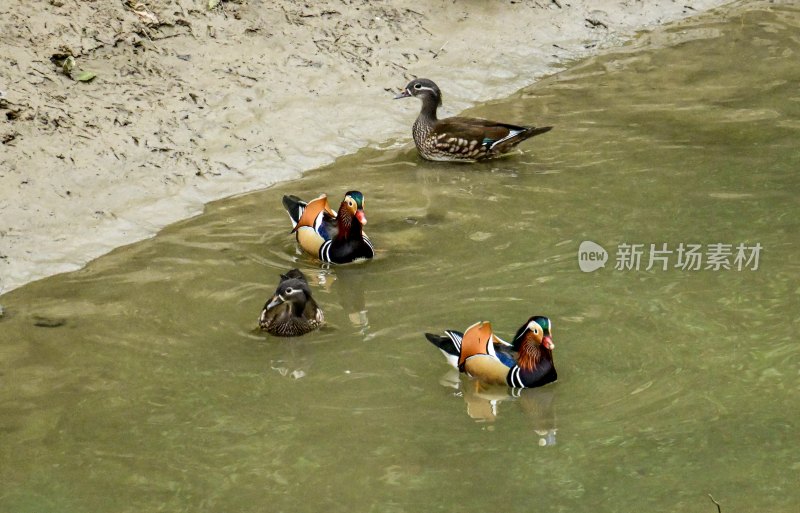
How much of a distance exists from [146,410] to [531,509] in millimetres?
2787

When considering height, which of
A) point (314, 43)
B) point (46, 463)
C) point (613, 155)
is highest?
point (314, 43)

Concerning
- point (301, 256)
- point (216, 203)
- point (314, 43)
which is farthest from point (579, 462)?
point (314, 43)

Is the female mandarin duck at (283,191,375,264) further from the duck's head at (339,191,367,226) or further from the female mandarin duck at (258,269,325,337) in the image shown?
the female mandarin duck at (258,269,325,337)

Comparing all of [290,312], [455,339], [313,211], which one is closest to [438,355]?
[455,339]

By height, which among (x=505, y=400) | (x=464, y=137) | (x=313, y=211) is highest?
(x=464, y=137)

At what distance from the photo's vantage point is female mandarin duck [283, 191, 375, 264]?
1007cm

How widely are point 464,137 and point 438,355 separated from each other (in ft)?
15.3

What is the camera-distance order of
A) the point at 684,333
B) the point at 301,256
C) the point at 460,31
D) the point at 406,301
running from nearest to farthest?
1. the point at 684,333
2. the point at 406,301
3. the point at 301,256
4. the point at 460,31

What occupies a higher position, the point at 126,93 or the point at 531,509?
the point at 126,93

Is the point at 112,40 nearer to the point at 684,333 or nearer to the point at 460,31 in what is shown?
the point at 460,31

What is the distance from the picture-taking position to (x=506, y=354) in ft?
25.9

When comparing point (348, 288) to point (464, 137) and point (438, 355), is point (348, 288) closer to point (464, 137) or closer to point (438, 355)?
point (438, 355)

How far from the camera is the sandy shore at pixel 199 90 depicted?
1096 centimetres

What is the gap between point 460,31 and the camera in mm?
15141
